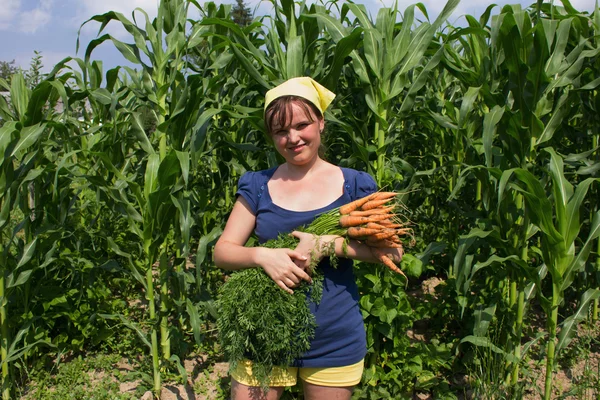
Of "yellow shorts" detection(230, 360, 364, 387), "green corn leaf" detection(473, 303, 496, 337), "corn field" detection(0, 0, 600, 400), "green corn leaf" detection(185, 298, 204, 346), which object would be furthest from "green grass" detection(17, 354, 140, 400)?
"green corn leaf" detection(473, 303, 496, 337)

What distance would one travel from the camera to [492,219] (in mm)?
3332

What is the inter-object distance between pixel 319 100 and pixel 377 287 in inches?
61.3

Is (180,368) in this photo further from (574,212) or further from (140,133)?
(574,212)

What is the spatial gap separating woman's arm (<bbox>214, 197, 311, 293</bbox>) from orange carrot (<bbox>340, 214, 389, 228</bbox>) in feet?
0.72

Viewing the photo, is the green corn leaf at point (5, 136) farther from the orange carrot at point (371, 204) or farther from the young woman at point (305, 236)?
the orange carrot at point (371, 204)

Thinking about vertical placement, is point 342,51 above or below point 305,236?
above

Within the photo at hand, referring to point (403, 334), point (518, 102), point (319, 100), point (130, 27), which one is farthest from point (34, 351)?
point (518, 102)

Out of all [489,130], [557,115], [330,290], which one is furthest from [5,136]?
[557,115]

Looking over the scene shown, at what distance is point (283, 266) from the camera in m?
1.83

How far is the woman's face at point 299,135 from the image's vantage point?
1902 millimetres

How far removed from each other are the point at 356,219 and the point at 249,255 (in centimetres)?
47

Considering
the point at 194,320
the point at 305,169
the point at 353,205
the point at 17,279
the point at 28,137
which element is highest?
the point at 28,137

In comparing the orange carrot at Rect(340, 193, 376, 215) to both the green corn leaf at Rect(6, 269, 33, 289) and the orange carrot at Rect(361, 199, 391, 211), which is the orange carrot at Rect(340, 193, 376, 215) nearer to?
the orange carrot at Rect(361, 199, 391, 211)

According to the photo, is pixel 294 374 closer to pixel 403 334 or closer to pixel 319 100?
pixel 319 100
